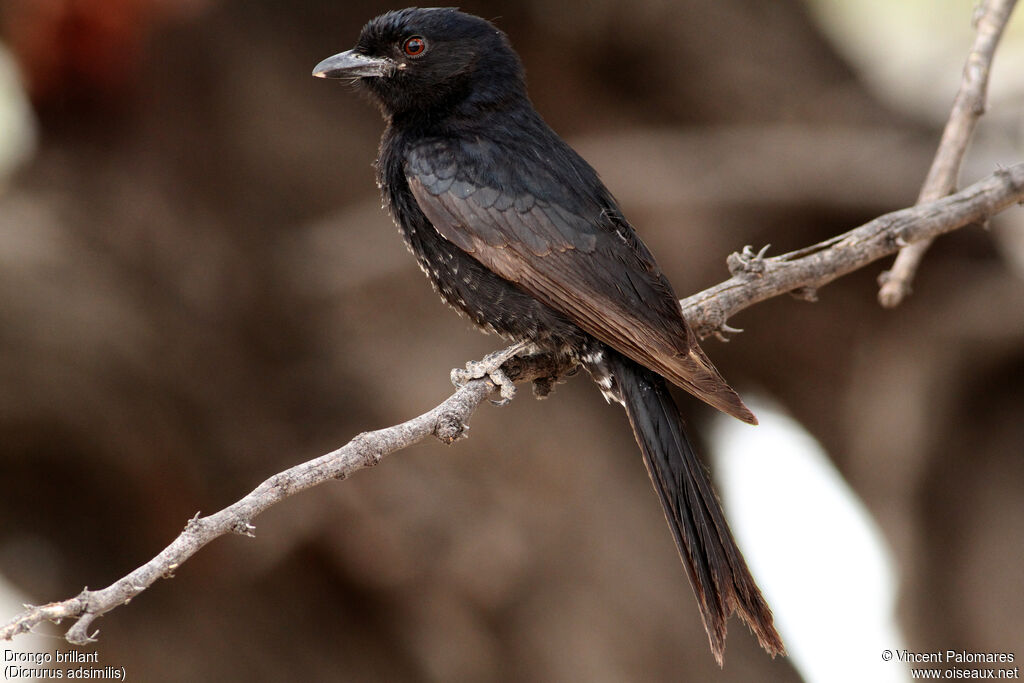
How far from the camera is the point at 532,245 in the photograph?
11.9 feet

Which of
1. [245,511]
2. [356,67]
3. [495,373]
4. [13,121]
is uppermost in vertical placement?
[13,121]

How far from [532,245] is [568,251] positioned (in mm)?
133

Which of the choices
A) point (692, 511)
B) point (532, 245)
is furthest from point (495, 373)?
point (692, 511)

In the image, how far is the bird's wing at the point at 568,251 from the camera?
335 centimetres

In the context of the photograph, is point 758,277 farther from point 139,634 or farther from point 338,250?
point 139,634

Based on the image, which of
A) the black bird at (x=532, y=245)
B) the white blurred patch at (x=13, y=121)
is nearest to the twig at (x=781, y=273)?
the black bird at (x=532, y=245)

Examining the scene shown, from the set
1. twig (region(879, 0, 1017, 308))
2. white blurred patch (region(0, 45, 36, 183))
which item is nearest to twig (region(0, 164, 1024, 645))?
twig (region(879, 0, 1017, 308))

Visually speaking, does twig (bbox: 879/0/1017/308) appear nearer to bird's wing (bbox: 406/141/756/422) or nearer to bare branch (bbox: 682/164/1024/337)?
bare branch (bbox: 682/164/1024/337)

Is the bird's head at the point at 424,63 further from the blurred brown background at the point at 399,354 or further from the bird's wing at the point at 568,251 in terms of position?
the blurred brown background at the point at 399,354

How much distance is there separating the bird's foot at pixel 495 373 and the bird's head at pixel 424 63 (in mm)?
1157

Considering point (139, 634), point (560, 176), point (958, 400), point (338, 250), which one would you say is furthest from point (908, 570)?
point (139, 634)

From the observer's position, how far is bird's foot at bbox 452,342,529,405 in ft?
11.4

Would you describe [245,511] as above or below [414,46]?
below

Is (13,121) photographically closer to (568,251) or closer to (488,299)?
(488,299)
